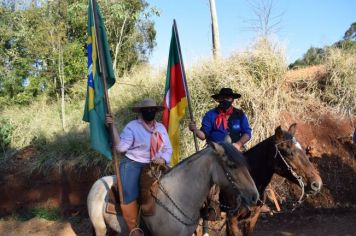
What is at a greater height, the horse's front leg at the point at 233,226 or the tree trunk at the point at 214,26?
the tree trunk at the point at 214,26

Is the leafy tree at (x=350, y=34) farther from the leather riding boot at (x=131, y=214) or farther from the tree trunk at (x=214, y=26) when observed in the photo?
the leather riding boot at (x=131, y=214)

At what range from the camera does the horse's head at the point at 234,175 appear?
414 cm

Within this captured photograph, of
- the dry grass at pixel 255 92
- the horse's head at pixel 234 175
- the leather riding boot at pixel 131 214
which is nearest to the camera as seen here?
the horse's head at pixel 234 175

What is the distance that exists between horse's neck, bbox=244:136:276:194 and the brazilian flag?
1981 millimetres

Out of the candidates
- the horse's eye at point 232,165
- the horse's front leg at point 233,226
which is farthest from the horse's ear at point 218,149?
the horse's front leg at point 233,226

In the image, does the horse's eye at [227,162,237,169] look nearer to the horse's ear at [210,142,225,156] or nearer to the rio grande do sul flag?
the horse's ear at [210,142,225,156]

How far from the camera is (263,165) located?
19.0ft

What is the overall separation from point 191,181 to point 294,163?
155 centimetres

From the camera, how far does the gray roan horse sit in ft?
14.0

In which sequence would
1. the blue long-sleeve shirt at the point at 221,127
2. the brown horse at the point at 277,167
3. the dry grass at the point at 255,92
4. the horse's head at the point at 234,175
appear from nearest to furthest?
→ the horse's head at the point at 234,175, the brown horse at the point at 277,167, the blue long-sleeve shirt at the point at 221,127, the dry grass at the point at 255,92

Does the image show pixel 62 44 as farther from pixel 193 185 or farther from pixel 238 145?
pixel 193 185

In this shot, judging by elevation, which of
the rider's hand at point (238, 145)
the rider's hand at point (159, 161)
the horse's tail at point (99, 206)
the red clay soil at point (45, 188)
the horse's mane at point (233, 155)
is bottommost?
the red clay soil at point (45, 188)

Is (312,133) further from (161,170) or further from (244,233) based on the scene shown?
(161,170)

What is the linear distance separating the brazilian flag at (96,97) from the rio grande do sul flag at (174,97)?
191cm
